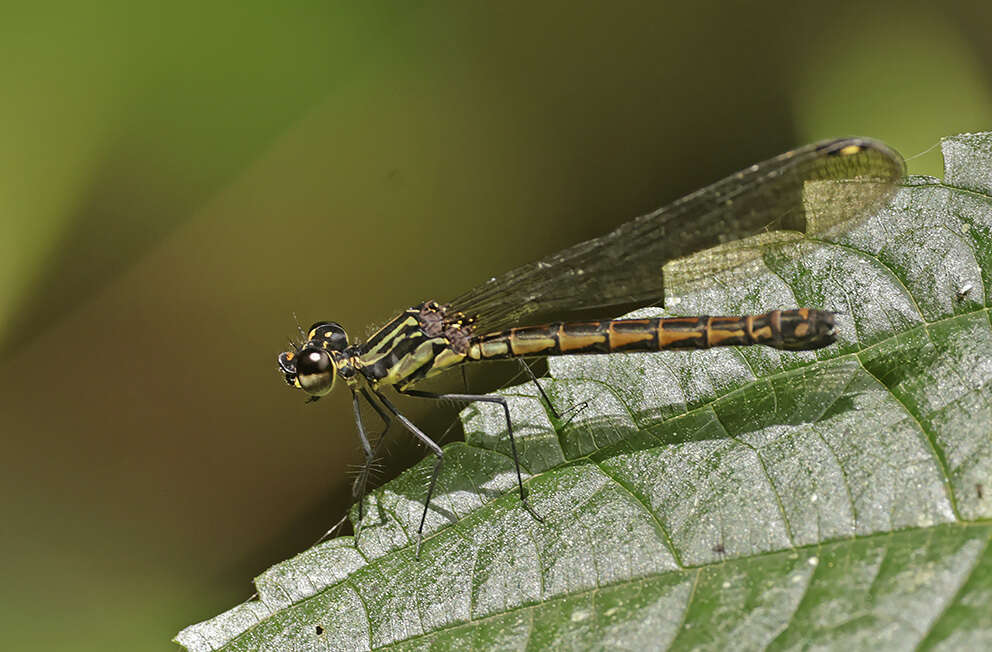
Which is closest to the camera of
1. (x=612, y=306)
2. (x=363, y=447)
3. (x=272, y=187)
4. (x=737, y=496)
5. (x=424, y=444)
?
(x=737, y=496)

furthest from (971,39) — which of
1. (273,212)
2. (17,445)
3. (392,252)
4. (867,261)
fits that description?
(17,445)

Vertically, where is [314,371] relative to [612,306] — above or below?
above

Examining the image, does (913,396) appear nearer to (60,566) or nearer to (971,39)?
(971,39)

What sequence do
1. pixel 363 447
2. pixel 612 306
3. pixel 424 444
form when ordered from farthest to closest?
pixel 612 306, pixel 363 447, pixel 424 444

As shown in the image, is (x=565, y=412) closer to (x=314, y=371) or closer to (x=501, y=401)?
(x=501, y=401)

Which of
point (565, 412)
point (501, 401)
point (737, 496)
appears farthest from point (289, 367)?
point (737, 496)

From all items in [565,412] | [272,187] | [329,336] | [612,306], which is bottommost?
[565,412]

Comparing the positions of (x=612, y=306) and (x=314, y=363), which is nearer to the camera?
(x=314, y=363)
